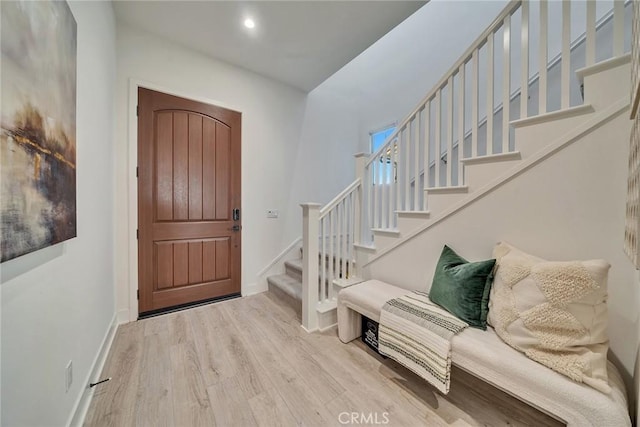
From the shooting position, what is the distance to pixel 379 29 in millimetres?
2217

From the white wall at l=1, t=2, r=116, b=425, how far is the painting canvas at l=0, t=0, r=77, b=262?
12 centimetres

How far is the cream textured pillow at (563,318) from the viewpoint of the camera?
37.9 inches

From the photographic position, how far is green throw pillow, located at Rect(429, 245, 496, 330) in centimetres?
133

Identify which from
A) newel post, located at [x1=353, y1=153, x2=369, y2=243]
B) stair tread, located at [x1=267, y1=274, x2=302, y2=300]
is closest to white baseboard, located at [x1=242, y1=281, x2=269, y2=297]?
stair tread, located at [x1=267, y1=274, x2=302, y2=300]

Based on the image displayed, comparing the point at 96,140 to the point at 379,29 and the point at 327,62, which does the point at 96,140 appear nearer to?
the point at 327,62

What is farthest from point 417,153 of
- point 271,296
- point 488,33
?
point 271,296

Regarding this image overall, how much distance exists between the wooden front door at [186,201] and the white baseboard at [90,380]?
1.57 feet

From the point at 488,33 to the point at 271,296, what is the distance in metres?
3.14

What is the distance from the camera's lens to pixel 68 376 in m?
1.11

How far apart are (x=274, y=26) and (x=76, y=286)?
2524mm

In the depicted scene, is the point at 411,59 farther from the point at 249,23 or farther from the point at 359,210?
the point at 359,210

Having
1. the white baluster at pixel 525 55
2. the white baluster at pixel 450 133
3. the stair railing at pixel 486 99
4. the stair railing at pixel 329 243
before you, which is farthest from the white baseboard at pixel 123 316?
the white baluster at pixel 525 55

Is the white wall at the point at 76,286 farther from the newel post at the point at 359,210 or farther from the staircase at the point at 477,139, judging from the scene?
the newel post at the point at 359,210

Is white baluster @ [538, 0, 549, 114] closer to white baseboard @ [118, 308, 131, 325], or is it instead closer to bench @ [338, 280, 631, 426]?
bench @ [338, 280, 631, 426]
